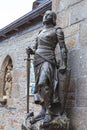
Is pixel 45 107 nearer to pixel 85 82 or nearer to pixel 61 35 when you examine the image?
pixel 85 82

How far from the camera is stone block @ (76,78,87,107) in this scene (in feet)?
12.6

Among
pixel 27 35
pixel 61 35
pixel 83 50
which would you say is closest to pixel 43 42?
pixel 61 35

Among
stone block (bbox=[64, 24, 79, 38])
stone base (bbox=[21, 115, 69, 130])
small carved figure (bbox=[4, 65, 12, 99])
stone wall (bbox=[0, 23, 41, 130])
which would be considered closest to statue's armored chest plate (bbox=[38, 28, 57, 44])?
stone block (bbox=[64, 24, 79, 38])

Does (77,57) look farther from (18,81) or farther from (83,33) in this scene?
(18,81)

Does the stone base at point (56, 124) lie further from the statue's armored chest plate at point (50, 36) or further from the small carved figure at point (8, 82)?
the small carved figure at point (8, 82)

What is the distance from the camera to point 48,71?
153 inches

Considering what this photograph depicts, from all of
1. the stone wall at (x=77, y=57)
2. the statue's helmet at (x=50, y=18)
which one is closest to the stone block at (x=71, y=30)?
the stone wall at (x=77, y=57)

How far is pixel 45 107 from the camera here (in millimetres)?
3916

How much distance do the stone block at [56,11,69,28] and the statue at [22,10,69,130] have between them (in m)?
0.29

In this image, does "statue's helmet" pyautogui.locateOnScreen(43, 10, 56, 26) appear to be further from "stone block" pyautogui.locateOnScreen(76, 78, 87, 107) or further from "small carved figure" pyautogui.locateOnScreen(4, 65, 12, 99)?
"small carved figure" pyautogui.locateOnScreen(4, 65, 12, 99)

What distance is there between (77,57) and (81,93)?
451mm

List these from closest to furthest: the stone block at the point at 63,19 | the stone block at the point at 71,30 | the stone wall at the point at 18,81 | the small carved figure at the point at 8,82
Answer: the stone block at the point at 71,30 → the stone block at the point at 63,19 → the stone wall at the point at 18,81 → the small carved figure at the point at 8,82

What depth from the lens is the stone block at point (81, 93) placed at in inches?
151

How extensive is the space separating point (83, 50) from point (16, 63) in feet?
19.5
